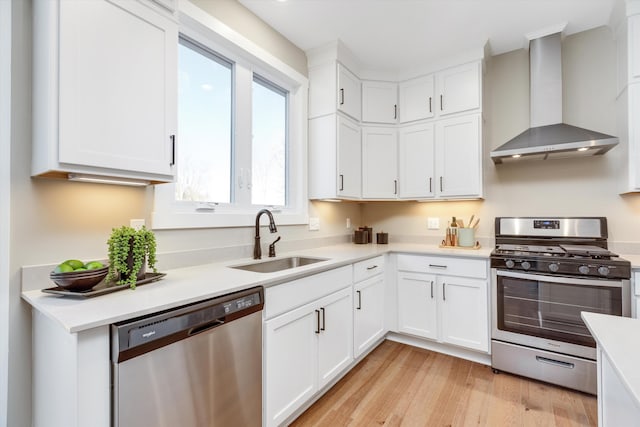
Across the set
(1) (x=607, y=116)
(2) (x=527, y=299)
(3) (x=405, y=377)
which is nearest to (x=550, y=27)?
(1) (x=607, y=116)

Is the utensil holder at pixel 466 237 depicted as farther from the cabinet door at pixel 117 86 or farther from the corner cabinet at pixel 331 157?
the cabinet door at pixel 117 86

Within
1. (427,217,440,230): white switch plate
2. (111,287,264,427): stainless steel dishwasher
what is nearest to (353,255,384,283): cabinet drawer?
(427,217,440,230): white switch plate

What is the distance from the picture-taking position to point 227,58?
7.04 ft

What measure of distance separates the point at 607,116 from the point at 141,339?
139 inches

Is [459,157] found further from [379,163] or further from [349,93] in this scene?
[349,93]

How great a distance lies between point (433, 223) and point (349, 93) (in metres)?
1.61

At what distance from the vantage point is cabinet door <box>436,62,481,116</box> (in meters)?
2.69

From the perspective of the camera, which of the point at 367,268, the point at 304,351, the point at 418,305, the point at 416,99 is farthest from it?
the point at 416,99

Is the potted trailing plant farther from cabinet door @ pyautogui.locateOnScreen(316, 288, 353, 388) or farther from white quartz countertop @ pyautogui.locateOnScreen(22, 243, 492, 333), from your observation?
cabinet door @ pyautogui.locateOnScreen(316, 288, 353, 388)

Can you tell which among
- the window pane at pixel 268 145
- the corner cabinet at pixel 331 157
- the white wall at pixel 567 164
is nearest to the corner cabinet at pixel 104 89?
the window pane at pixel 268 145

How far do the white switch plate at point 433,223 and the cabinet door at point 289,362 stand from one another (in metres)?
1.90

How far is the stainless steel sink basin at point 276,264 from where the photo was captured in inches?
80.4

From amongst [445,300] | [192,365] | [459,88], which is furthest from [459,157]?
[192,365]

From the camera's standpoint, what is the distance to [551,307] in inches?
84.5
